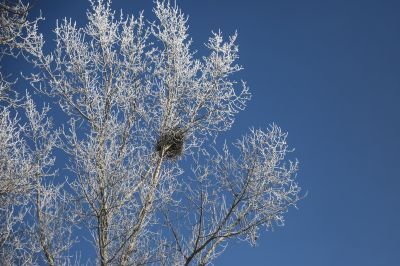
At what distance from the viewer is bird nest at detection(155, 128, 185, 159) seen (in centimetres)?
646

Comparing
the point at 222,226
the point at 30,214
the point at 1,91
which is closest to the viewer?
the point at 1,91

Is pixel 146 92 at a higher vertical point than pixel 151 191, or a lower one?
higher

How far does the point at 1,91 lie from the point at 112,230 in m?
2.51

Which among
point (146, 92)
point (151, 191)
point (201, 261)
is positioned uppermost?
point (146, 92)

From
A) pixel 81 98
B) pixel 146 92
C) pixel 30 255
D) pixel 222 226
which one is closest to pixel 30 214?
pixel 30 255

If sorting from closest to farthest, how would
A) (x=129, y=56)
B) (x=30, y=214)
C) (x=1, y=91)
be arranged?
(x=1, y=91) → (x=129, y=56) → (x=30, y=214)

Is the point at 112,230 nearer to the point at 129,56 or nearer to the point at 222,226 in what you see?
the point at 222,226

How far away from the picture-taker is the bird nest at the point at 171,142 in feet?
21.2

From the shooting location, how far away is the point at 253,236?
6.25 meters

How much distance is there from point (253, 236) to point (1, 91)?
160 inches

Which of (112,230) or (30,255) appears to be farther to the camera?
(30,255)

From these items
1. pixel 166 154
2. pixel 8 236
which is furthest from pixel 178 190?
pixel 8 236

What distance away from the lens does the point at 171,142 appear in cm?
651

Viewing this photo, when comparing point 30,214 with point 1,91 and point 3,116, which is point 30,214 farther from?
point 1,91
